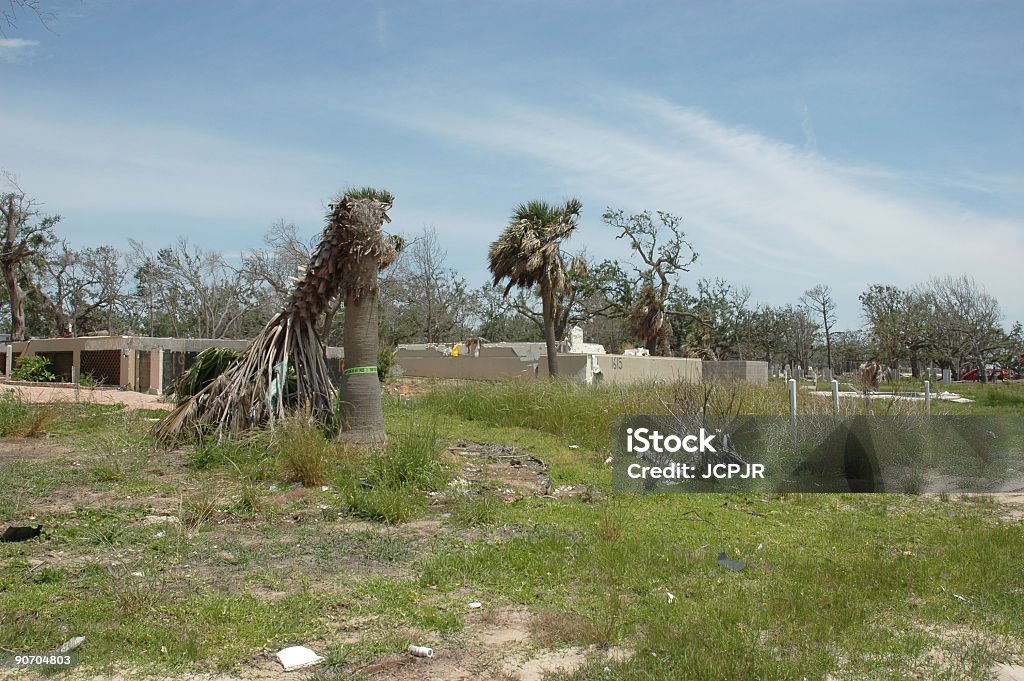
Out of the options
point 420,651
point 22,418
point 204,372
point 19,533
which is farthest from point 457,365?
point 420,651

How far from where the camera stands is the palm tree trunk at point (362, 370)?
10453 mm

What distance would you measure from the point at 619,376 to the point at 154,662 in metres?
23.2

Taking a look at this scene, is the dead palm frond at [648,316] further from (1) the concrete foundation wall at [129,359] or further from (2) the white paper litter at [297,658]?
(2) the white paper litter at [297,658]

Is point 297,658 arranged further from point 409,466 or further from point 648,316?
point 648,316

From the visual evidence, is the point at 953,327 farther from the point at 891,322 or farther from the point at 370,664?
the point at 370,664

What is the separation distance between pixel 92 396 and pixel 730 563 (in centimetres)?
1216

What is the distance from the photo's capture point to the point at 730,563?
6164 mm

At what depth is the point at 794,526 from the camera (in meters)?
7.63

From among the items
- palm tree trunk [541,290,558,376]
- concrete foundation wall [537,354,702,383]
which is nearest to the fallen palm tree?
palm tree trunk [541,290,558,376]

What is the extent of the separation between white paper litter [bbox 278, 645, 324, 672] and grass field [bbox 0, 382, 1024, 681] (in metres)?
0.09

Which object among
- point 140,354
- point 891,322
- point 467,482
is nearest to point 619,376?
point 140,354

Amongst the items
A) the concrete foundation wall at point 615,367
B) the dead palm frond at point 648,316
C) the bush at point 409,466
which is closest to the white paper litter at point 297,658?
the bush at point 409,466

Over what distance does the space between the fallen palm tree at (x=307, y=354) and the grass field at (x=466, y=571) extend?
66 cm

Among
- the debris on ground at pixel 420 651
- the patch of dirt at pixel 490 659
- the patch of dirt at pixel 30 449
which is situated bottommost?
the patch of dirt at pixel 490 659
